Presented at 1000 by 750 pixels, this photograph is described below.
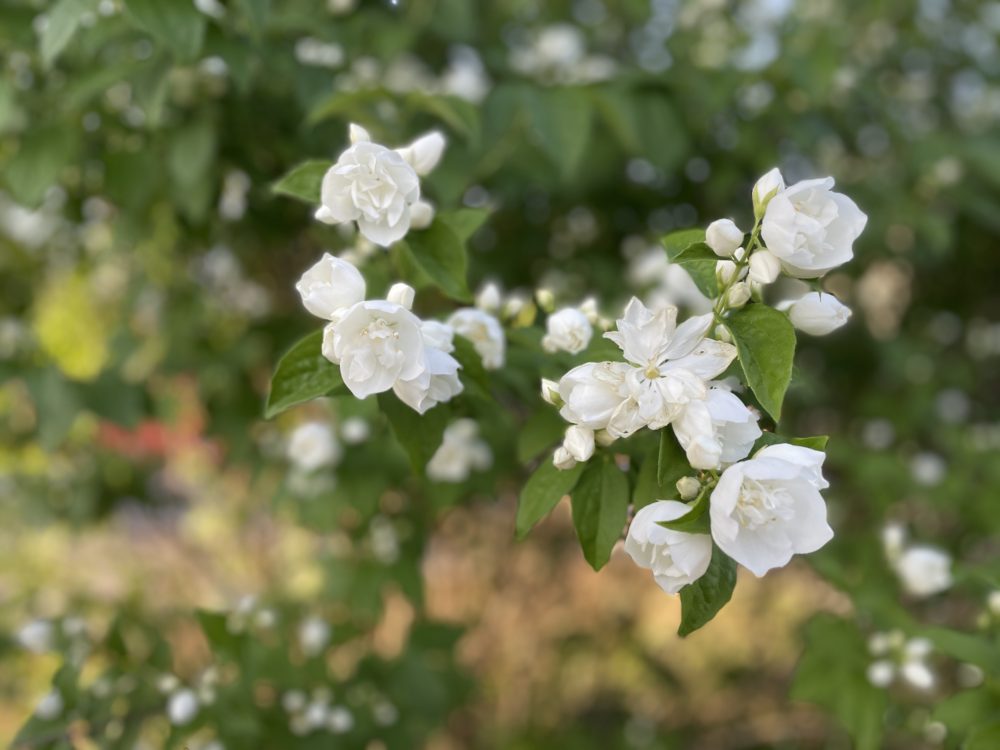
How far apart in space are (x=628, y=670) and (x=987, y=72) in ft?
9.15

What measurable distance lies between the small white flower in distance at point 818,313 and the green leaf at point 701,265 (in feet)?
0.34

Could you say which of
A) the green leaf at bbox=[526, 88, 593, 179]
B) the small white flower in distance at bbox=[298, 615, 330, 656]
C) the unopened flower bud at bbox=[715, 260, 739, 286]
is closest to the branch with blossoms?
the unopened flower bud at bbox=[715, 260, 739, 286]

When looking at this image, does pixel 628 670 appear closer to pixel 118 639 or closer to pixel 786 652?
pixel 786 652

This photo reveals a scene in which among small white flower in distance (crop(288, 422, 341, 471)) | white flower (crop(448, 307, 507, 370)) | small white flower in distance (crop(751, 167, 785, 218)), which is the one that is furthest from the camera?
small white flower in distance (crop(288, 422, 341, 471))

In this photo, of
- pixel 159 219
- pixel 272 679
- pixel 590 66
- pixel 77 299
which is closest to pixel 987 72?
pixel 590 66

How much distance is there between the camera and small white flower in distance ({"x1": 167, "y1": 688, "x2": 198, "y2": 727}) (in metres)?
1.46

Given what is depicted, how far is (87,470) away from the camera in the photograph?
106 inches

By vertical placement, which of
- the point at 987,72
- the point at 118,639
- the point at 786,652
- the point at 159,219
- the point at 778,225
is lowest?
the point at 786,652

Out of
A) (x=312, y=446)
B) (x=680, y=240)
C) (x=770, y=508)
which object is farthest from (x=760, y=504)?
(x=312, y=446)

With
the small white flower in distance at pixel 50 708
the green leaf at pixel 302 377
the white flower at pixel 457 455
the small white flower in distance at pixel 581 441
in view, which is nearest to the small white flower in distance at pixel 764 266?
the small white flower in distance at pixel 581 441

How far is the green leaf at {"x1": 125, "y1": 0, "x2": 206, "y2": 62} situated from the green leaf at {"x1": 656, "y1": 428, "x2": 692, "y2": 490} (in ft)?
3.20

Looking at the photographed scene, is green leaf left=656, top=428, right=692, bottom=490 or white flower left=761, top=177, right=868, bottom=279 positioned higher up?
white flower left=761, top=177, right=868, bottom=279

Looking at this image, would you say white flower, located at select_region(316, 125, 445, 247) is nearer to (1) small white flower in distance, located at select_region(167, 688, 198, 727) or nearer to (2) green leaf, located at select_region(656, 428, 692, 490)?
(2) green leaf, located at select_region(656, 428, 692, 490)

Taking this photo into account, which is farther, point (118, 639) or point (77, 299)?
point (77, 299)
